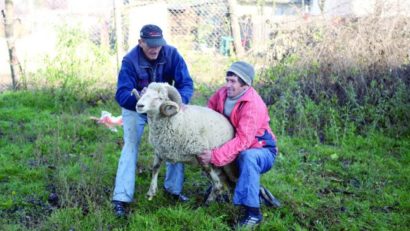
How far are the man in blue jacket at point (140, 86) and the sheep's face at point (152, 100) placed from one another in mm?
343

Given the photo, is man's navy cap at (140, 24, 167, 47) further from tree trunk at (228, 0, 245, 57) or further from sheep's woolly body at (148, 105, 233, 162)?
tree trunk at (228, 0, 245, 57)

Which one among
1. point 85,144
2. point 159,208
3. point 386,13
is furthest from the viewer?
point 386,13

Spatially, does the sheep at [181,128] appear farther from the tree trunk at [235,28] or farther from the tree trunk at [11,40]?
the tree trunk at [235,28]

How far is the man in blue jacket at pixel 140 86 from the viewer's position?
14.6 ft

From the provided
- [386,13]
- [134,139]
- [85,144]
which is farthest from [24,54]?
[386,13]

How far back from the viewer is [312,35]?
8.38 m

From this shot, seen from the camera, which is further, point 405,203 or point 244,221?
point 405,203

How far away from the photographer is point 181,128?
424cm

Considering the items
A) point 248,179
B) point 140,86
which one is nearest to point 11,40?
point 140,86

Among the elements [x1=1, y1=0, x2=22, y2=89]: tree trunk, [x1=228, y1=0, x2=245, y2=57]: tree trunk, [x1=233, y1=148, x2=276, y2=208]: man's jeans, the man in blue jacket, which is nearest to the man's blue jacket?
the man in blue jacket

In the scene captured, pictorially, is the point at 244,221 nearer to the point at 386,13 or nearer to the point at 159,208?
the point at 159,208

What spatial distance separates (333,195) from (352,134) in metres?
2.12

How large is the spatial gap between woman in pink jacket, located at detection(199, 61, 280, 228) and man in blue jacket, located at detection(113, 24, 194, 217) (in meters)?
0.63

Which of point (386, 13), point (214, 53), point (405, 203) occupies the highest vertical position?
point (386, 13)
